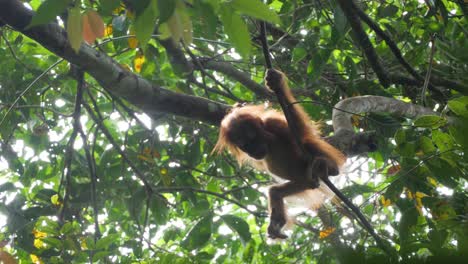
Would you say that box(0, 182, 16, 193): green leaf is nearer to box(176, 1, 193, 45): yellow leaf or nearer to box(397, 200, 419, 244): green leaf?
box(176, 1, 193, 45): yellow leaf

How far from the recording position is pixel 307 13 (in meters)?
4.88

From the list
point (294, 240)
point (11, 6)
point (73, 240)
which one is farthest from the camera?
point (294, 240)

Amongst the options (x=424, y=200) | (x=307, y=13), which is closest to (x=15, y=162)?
(x=307, y=13)

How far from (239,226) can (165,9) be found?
3310mm

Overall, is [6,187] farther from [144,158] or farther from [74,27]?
[74,27]

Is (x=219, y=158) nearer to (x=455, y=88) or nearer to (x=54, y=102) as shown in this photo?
(x=54, y=102)

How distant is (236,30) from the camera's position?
2.00 meters

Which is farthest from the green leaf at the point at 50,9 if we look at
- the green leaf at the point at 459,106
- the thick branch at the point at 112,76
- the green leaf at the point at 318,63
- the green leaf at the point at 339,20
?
the green leaf at the point at 318,63

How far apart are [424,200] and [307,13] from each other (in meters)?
2.09

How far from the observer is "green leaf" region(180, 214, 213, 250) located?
4.67 metres

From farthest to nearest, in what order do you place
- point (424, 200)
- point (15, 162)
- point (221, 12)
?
point (15, 162)
point (424, 200)
point (221, 12)

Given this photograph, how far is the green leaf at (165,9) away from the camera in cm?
177

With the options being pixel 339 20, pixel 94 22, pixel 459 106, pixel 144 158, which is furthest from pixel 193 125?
pixel 459 106

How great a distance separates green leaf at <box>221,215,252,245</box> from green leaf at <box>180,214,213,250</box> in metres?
0.17
